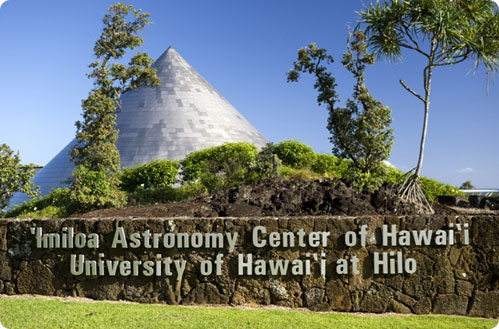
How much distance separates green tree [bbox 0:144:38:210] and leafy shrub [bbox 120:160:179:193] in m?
3.75

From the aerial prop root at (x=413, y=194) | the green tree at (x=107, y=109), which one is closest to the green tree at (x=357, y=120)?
the aerial prop root at (x=413, y=194)

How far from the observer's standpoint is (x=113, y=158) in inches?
497

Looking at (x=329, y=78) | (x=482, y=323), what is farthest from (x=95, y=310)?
(x=329, y=78)

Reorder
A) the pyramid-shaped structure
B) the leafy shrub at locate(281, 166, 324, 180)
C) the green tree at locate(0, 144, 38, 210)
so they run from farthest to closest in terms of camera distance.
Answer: the pyramid-shaped structure → the leafy shrub at locate(281, 166, 324, 180) → the green tree at locate(0, 144, 38, 210)

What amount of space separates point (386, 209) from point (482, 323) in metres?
2.99

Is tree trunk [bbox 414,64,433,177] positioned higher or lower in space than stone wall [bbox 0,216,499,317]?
higher

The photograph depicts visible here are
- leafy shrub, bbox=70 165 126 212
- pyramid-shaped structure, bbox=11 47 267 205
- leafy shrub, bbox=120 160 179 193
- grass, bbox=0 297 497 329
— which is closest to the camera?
grass, bbox=0 297 497 329

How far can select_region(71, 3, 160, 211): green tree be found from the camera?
468 inches

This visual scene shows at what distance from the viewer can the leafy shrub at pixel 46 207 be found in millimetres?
13512

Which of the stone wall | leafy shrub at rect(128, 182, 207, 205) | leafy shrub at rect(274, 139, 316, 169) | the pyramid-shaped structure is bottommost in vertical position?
the stone wall

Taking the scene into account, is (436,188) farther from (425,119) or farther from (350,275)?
(350,275)

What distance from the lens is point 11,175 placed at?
43.5 feet

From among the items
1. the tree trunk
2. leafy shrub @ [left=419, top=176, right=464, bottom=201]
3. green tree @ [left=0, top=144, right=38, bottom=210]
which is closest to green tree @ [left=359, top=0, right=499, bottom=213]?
the tree trunk

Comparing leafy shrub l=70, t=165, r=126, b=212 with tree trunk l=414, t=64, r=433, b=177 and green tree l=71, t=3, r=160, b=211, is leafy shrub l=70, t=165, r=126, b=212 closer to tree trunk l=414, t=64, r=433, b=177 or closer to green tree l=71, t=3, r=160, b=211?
green tree l=71, t=3, r=160, b=211
